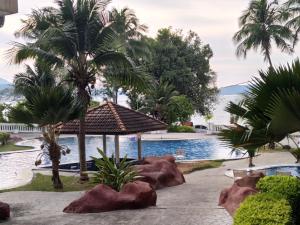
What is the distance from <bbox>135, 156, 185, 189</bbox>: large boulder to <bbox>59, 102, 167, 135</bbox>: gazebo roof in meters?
1.63

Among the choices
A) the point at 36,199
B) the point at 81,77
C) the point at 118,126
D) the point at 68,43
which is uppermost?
the point at 68,43

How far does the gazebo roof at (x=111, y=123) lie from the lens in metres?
16.1

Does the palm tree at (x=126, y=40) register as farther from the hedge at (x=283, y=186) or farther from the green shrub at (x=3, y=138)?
the hedge at (x=283, y=186)

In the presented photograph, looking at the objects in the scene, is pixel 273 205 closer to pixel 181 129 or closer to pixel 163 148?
pixel 163 148

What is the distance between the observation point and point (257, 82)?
18.5ft

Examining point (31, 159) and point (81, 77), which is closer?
point (81, 77)

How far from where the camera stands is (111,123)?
16.4 metres

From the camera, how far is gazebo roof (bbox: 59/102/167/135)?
1611 centimetres

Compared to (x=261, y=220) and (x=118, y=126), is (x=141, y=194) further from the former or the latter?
(x=118, y=126)

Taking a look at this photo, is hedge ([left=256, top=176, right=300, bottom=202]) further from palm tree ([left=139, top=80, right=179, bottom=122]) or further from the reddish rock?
palm tree ([left=139, top=80, right=179, bottom=122])

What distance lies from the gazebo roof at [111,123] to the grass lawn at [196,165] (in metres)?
2.19

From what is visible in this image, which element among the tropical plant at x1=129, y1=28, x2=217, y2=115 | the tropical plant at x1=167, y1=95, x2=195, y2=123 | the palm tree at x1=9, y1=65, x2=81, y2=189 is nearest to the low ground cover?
the palm tree at x1=9, y1=65, x2=81, y2=189

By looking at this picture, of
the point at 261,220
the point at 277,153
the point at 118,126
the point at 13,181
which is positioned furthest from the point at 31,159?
the point at 261,220

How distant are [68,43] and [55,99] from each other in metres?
2.63
